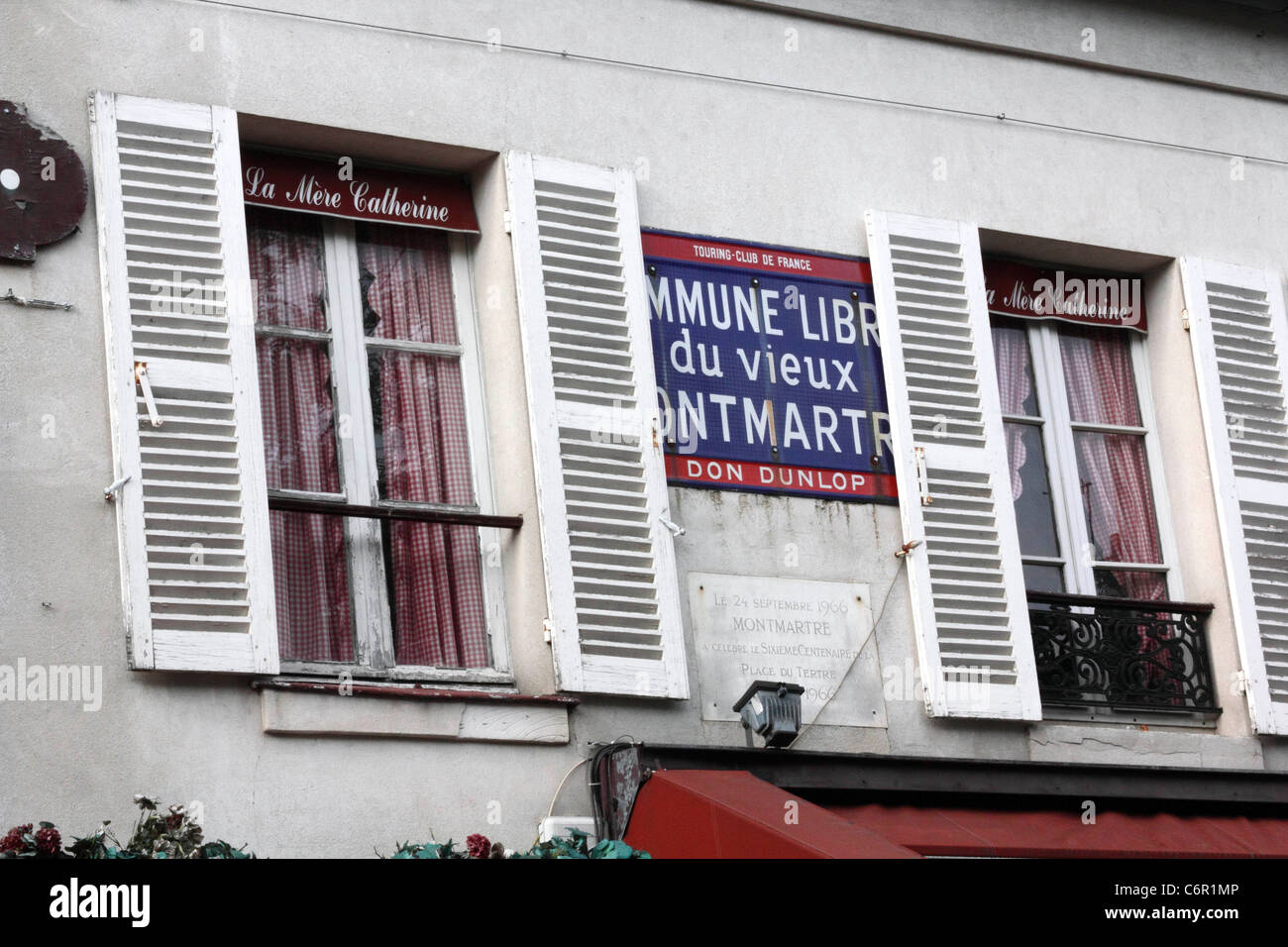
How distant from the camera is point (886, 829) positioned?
7.65 metres

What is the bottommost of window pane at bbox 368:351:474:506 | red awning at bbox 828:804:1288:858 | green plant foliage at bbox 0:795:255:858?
red awning at bbox 828:804:1288:858

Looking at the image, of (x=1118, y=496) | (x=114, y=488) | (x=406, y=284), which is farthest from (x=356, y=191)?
(x=1118, y=496)

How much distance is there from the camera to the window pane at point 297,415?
7625mm

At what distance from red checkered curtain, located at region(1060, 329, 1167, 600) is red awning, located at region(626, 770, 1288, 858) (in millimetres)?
1197

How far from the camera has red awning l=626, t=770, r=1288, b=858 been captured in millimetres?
6703

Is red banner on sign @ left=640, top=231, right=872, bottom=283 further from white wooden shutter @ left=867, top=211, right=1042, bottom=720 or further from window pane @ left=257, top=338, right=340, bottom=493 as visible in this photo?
window pane @ left=257, top=338, right=340, bottom=493

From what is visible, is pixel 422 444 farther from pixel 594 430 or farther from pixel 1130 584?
pixel 1130 584

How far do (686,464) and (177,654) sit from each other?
2151 millimetres

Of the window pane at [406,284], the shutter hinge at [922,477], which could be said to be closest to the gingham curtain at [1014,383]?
the shutter hinge at [922,477]

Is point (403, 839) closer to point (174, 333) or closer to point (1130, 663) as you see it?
point (174, 333)

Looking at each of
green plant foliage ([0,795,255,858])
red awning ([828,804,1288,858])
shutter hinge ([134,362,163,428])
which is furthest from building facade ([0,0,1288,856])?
red awning ([828,804,1288,858])

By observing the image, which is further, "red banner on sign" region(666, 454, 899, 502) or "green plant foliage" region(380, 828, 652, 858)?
"red banner on sign" region(666, 454, 899, 502)

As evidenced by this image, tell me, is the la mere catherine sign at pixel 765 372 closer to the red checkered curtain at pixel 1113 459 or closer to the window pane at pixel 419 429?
the window pane at pixel 419 429
